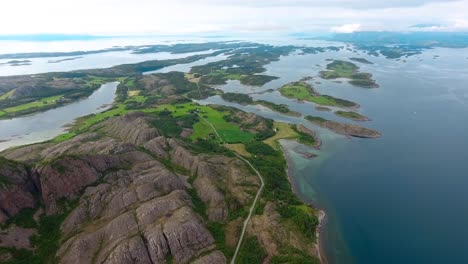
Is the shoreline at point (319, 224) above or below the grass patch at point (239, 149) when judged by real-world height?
below

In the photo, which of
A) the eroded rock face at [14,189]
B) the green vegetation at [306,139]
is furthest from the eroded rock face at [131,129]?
the green vegetation at [306,139]

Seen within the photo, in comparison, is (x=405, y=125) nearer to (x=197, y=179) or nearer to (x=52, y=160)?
(x=197, y=179)

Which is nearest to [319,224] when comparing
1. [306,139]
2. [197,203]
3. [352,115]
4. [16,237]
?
[197,203]

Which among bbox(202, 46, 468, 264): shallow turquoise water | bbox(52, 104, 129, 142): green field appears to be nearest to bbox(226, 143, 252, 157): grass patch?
bbox(202, 46, 468, 264): shallow turquoise water

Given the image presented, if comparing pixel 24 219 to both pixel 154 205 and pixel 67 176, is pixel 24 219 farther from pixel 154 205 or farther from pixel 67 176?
pixel 154 205

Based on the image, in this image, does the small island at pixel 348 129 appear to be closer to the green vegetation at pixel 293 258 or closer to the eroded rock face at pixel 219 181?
the eroded rock face at pixel 219 181

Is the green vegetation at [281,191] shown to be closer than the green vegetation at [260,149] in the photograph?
Yes

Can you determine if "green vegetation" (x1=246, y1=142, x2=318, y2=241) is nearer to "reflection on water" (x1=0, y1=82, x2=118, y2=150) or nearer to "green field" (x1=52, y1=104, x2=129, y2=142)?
"green field" (x1=52, y1=104, x2=129, y2=142)
